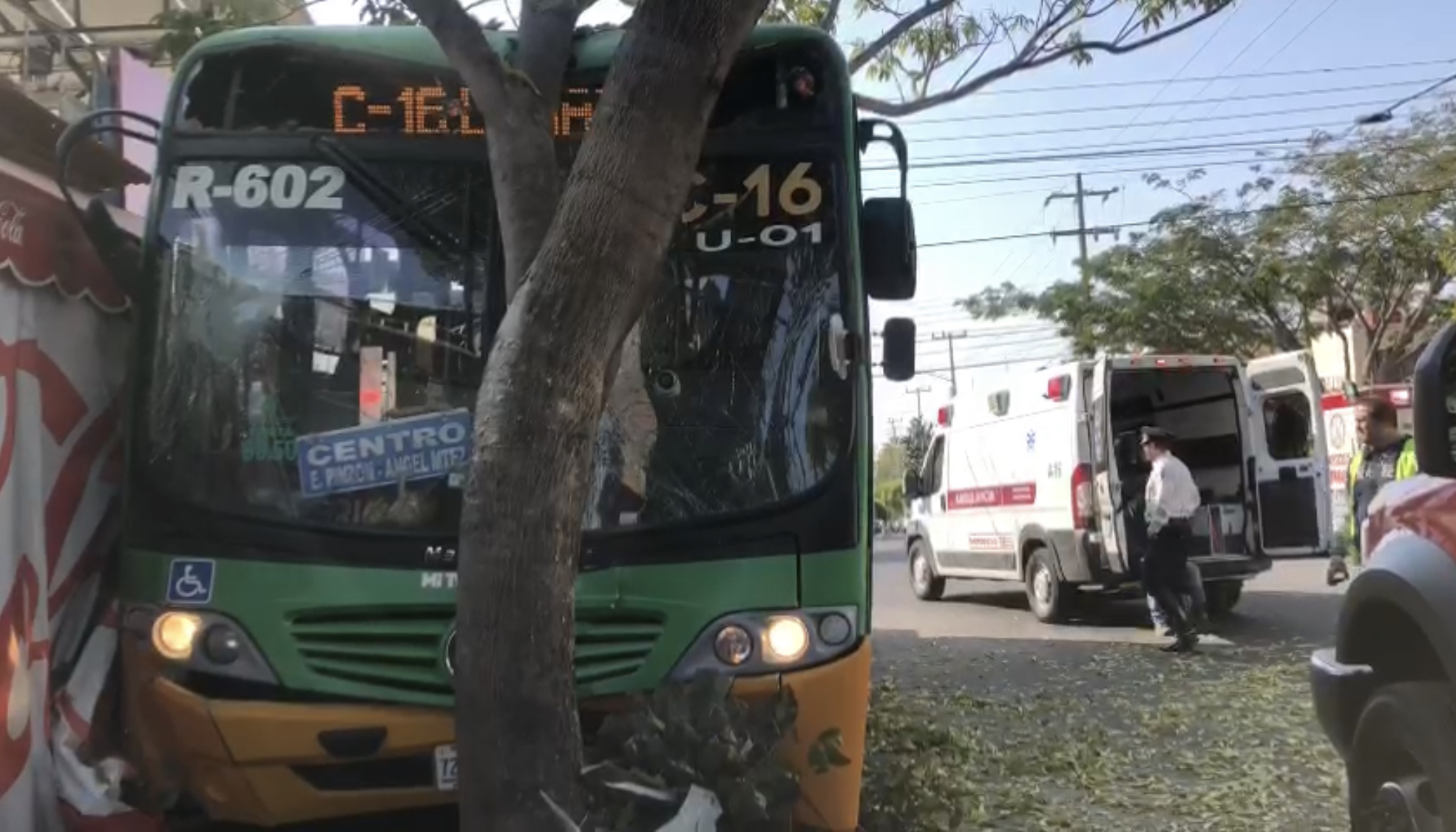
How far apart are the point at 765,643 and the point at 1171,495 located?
24.9 ft

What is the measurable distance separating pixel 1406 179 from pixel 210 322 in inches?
1008

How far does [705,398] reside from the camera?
15.4 ft

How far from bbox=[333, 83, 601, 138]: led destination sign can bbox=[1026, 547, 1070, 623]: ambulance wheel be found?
982 cm

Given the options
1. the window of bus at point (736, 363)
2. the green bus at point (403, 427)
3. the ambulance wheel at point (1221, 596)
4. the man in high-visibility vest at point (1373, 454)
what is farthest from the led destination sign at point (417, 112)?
the ambulance wheel at point (1221, 596)

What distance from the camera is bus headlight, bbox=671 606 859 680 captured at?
14.4 feet

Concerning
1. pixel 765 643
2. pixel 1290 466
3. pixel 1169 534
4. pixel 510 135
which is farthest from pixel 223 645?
pixel 1290 466

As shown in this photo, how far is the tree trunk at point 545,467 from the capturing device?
3697mm

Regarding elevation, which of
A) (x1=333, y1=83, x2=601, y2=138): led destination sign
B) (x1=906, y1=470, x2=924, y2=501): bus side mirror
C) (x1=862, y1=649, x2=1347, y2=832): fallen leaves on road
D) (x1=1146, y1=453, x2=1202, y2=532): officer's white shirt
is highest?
(x1=333, y1=83, x2=601, y2=138): led destination sign

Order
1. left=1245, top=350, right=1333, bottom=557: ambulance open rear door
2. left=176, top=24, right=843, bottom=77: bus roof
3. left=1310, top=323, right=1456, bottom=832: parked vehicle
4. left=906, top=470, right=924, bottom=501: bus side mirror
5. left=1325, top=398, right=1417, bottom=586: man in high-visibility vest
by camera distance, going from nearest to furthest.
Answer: left=1310, top=323, right=1456, bottom=832: parked vehicle < left=176, top=24, right=843, bottom=77: bus roof < left=1325, top=398, right=1417, bottom=586: man in high-visibility vest < left=1245, top=350, right=1333, bottom=557: ambulance open rear door < left=906, top=470, right=924, bottom=501: bus side mirror

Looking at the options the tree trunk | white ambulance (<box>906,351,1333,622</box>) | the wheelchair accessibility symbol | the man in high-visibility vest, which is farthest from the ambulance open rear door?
the wheelchair accessibility symbol

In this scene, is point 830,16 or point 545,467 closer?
point 545,467

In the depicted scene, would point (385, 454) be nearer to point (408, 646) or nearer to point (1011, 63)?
point (408, 646)

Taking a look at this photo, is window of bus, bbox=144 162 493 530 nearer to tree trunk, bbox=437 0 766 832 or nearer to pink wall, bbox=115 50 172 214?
tree trunk, bbox=437 0 766 832

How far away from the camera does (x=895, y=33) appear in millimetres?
8602
